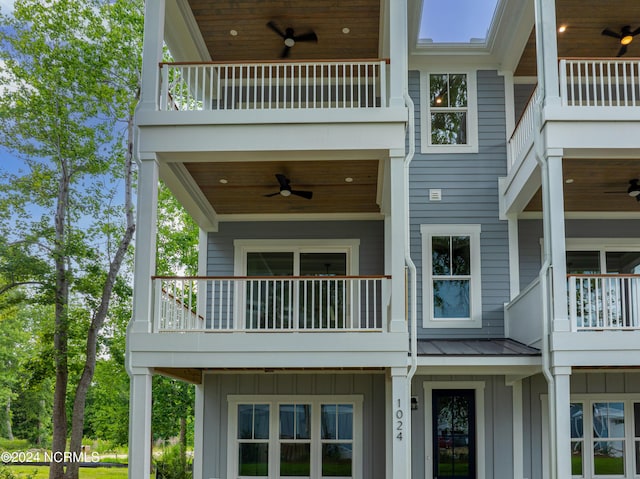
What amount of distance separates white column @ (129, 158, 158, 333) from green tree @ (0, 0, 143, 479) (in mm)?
9527

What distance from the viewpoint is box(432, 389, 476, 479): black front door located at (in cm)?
1081

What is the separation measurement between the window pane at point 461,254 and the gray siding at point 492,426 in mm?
1819

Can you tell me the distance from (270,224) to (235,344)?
4.09 m

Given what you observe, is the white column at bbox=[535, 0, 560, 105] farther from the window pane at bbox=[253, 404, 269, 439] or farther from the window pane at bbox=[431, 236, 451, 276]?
the window pane at bbox=[253, 404, 269, 439]

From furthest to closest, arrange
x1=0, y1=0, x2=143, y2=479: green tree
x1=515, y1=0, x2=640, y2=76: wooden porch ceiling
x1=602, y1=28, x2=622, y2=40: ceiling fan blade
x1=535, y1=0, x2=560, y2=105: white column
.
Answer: x1=0, y1=0, x2=143, y2=479: green tree < x1=602, y1=28, x2=622, y2=40: ceiling fan blade < x1=515, y1=0, x2=640, y2=76: wooden porch ceiling < x1=535, y1=0, x2=560, y2=105: white column

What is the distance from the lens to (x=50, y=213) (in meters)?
17.8

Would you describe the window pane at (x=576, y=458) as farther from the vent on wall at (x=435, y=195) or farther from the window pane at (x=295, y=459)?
the vent on wall at (x=435, y=195)

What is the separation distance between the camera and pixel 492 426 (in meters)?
10.8

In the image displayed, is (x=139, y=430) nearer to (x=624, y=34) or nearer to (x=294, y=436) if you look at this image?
(x=294, y=436)

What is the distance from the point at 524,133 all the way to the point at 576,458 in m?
5.35

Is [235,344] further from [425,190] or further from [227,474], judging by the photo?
[425,190]

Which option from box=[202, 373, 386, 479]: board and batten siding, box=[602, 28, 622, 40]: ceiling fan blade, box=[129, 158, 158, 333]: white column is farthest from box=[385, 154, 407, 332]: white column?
box=[602, 28, 622, 40]: ceiling fan blade

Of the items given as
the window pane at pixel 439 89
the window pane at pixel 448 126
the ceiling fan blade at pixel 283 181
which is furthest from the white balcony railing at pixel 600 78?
the ceiling fan blade at pixel 283 181

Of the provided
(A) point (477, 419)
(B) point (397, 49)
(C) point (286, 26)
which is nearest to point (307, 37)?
(C) point (286, 26)
